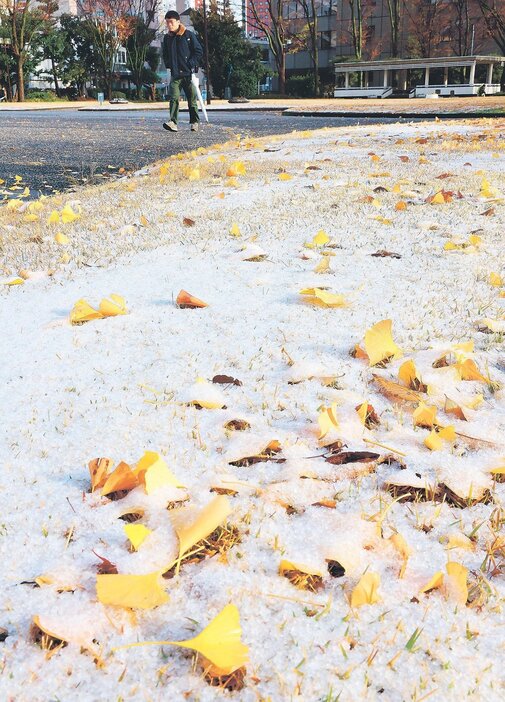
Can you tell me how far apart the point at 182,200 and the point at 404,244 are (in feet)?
6.14

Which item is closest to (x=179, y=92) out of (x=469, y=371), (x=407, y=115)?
(x=407, y=115)

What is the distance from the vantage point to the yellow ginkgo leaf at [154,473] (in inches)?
50.6

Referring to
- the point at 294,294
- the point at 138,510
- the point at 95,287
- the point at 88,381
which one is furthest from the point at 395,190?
the point at 138,510

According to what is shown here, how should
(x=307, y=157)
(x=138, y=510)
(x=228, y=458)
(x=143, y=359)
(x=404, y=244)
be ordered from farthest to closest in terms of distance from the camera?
(x=307, y=157) < (x=404, y=244) < (x=143, y=359) < (x=228, y=458) < (x=138, y=510)

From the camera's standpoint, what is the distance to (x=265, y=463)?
4.68 ft

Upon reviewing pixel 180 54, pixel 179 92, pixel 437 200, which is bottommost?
pixel 437 200

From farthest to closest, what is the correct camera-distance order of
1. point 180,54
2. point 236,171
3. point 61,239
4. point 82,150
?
point 180,54 < point 82,150 < point 236,171 < point 61,239

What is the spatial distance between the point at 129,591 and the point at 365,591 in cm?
38

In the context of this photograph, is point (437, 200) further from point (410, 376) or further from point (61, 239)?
point (410, 376)

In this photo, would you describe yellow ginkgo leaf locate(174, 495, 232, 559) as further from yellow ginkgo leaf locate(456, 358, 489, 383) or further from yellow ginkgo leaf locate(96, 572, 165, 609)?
yellow ginkgo leaf locate(456, 358, 489, 383)

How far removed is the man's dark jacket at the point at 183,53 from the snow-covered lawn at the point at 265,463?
7703 millimetres

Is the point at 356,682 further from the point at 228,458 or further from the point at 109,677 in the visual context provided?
the point at 228,458

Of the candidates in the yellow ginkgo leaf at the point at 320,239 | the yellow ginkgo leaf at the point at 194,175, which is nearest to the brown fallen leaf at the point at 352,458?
the yellow ginkgo leaf at the point at 320,239

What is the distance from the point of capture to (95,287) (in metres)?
2.60
